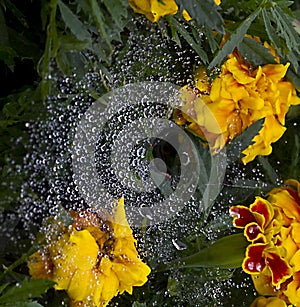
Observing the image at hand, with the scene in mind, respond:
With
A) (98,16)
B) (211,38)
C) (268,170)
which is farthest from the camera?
(268,170)

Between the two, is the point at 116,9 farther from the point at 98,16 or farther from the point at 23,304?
the point at 23,304

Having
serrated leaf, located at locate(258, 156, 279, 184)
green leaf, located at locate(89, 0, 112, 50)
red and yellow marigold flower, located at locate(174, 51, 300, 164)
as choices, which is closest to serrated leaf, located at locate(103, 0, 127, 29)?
green leaf, located at locate(89, 0, 112, 50)

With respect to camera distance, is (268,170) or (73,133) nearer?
(73,133)

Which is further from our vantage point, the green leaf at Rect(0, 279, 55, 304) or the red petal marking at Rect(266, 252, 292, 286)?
the red petal marking at Rect(266, 252, 292, 286)

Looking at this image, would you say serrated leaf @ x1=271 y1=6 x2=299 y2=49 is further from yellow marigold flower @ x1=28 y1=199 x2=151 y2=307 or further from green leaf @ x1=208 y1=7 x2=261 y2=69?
yellow marigold flower @ x1=28 y1=199 x2=151 y2=307

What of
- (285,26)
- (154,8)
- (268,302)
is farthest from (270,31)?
(268,302)

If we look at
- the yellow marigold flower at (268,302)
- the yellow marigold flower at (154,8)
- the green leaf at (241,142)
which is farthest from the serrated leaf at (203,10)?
the yellow marigold flower at (268,302)
